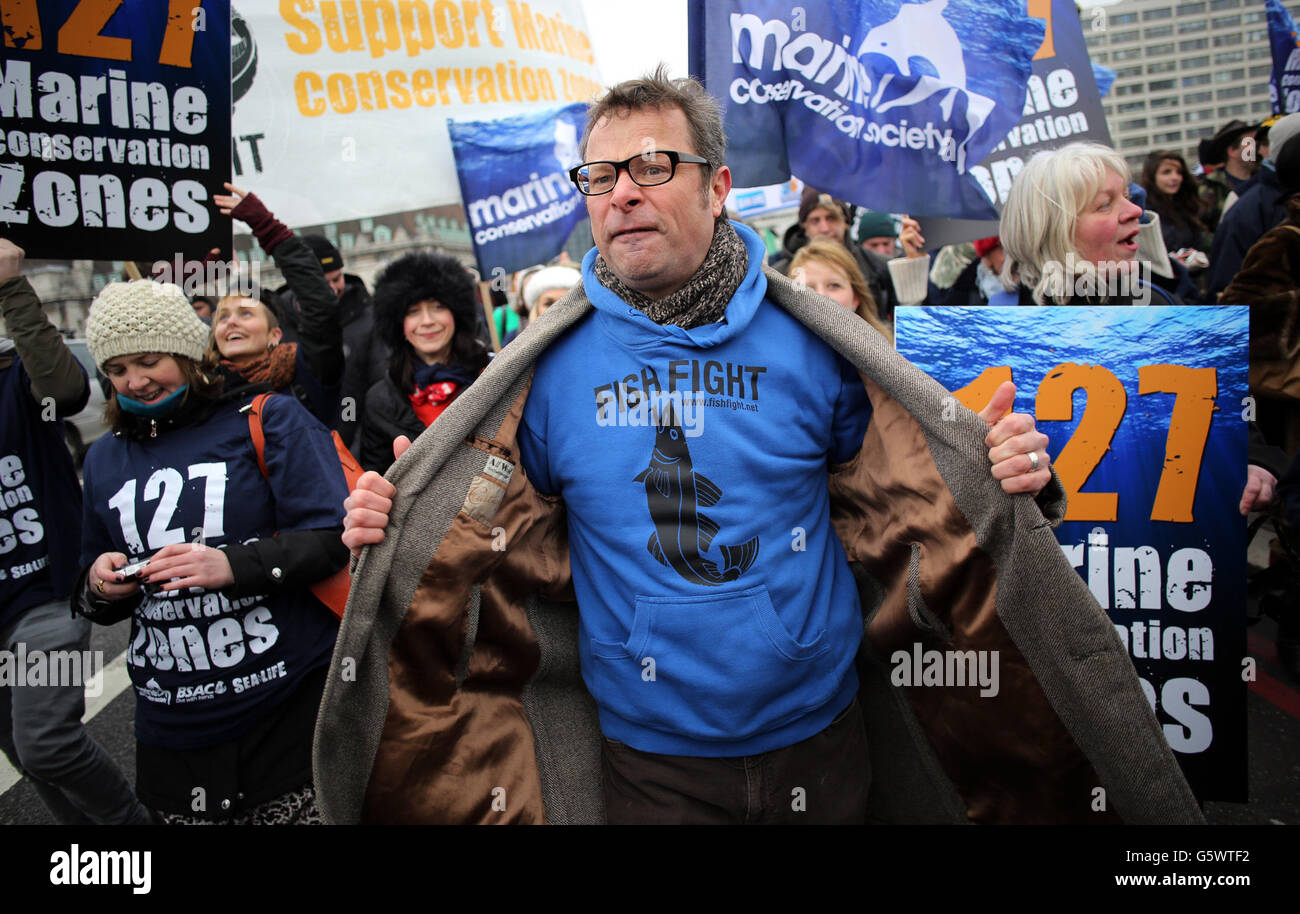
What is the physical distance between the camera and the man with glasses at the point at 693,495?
1818mm

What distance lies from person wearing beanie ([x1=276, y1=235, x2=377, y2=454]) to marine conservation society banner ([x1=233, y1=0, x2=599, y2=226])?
0.37 metres

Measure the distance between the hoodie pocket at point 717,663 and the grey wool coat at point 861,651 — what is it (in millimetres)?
332

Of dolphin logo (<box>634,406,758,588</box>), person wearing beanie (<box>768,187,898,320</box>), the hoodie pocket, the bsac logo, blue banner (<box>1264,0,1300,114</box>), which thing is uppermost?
blue banner (<box>1264,0,1300,114</box>)

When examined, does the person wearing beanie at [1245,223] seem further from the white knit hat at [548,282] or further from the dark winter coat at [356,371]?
the dark winter coat at [356,371]

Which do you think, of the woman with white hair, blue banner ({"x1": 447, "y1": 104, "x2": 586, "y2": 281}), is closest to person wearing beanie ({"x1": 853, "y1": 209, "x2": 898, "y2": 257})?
blue banner ({"x1": 447, "y1": 104, "x2": 586, "y2": 281})

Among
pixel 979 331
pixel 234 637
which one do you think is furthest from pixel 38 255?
pixel 979 331

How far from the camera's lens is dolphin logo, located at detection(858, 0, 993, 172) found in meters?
3.49

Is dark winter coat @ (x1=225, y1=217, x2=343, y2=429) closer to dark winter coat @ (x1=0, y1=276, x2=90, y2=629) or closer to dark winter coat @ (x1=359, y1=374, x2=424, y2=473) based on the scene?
dark winter coat @ (x1=359, y1=374, x2=424, y2=473)

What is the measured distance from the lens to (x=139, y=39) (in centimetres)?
294

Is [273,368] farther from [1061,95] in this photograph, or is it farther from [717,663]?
[1061,95]

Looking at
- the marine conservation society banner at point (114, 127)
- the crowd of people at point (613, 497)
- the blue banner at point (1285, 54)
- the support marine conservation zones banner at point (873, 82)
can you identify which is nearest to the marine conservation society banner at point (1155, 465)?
the crowd of people at point (613, 497)

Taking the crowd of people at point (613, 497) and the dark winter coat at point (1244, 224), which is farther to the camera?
the dark winter coat at point (1244, 224)
